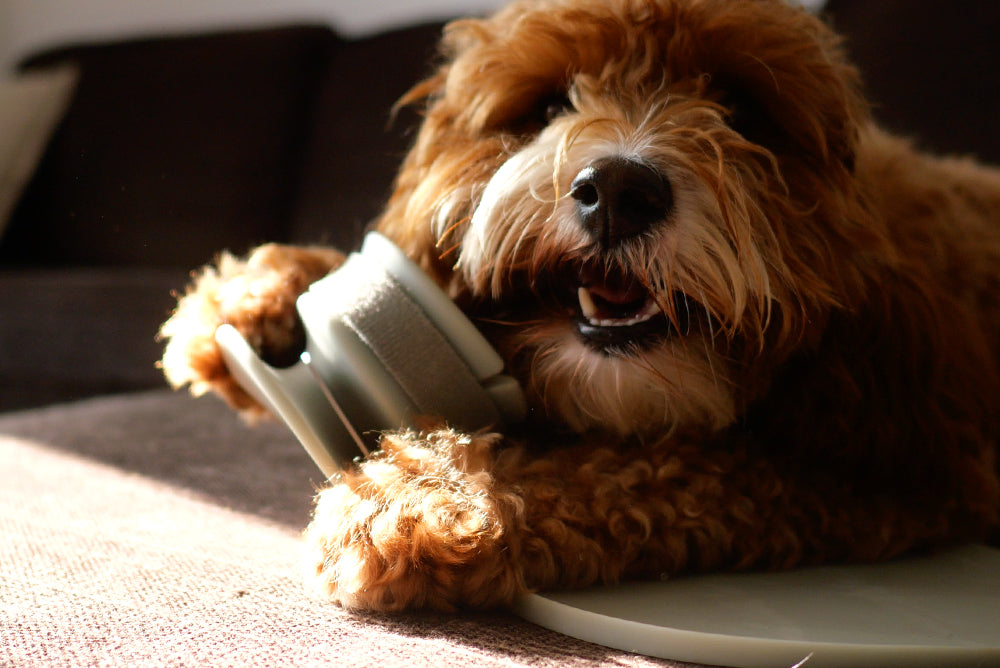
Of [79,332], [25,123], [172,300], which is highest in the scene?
[25,123]

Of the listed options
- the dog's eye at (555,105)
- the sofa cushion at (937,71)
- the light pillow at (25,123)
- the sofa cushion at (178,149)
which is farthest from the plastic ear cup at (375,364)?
the light pillow at (25,123)

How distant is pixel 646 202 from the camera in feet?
3.11

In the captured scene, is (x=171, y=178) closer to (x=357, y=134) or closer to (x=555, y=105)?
(x=357, y=134)

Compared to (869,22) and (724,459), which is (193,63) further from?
(724,459)

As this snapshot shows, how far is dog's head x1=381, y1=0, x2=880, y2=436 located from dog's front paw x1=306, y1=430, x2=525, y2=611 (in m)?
0.22

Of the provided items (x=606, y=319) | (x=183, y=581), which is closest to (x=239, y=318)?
(x=183, y=581)

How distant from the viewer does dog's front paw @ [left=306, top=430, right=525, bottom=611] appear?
83 centimetres

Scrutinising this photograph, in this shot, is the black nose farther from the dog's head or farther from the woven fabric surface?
the woven fabric surface

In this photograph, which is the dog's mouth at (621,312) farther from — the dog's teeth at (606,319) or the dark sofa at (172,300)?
the dark sofa at (172,300)

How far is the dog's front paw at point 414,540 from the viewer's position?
829 millimetres

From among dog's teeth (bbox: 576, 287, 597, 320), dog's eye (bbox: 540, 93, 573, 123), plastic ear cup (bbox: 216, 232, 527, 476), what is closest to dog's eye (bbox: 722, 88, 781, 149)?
dog's eye (bbox: 540, 93, 573, 123)

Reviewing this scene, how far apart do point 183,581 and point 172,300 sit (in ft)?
5.12

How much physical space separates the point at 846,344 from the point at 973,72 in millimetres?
1030

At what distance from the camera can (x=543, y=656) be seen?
0.76m
